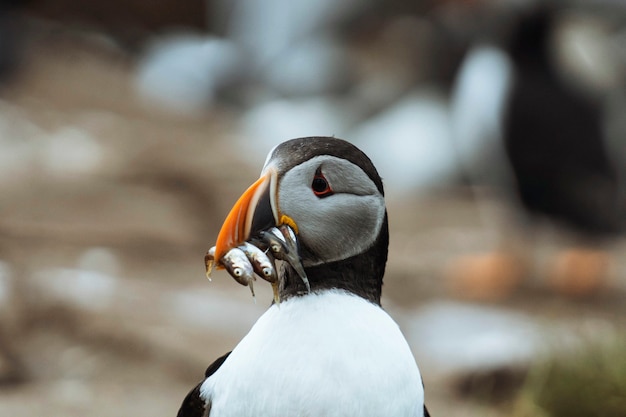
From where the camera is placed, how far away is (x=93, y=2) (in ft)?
41.1

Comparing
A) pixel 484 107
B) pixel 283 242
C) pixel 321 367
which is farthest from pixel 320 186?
pixel 484 107

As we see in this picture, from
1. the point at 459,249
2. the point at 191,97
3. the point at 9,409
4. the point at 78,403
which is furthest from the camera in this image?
the point at 191,97

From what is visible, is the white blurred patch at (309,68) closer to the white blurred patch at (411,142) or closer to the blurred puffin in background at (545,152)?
the white blurred patch at (411,142)

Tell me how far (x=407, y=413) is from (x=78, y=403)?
249cm

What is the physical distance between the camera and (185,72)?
11539 mm

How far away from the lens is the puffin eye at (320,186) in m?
1.96

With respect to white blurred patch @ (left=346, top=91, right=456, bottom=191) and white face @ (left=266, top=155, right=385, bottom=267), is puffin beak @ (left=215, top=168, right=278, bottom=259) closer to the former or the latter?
white face @ (left=266, top=155, right=385, bottom=267)

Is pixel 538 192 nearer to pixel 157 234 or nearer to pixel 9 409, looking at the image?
pixel 157 234

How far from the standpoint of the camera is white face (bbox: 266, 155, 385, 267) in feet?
6.29

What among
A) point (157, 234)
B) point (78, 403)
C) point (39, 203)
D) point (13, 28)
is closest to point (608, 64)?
point (157, 234)

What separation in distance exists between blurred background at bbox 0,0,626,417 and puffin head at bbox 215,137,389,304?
201cm

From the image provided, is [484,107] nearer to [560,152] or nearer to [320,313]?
[560,152]

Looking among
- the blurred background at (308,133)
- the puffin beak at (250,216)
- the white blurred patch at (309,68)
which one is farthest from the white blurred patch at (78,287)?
the white blurred patch at (309,68)

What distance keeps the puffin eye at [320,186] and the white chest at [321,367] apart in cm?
23
